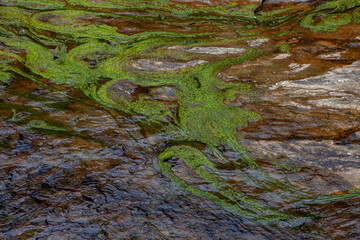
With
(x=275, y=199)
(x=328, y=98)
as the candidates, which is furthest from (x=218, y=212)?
(x=328, y=98)

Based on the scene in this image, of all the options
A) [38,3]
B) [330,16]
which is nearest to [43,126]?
[38,3]

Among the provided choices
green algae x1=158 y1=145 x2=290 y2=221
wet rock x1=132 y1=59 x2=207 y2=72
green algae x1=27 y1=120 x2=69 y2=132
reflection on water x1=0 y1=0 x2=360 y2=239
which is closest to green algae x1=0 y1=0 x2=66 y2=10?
reflection on water x1=0 y1=0 x2=360 y2=239

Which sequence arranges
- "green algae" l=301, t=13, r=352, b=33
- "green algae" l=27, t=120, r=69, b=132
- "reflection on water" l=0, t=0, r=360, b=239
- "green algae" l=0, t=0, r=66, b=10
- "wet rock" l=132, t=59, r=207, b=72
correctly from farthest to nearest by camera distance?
"green algae" l=0, t=0, r=66, b=10
"green algae" l=301, t=13, r=352, b=33
"wet rock" l=132, t=59, r=207, b=72
"green algae" l=27, t=120, r=69, b=132
"reflection on water" l=0, t=0, r=360, b=239

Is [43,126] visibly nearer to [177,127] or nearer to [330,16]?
[177,127]

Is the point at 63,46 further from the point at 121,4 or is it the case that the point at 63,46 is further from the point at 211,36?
the point at 211,36

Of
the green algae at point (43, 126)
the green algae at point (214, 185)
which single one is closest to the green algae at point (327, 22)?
the green algae at point (214, 185)

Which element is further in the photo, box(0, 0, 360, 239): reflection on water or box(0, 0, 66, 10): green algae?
box(0, 0, 66, 10): green algae

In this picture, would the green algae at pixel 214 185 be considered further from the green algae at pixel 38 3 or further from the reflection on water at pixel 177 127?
the green algae at pixel 38 3

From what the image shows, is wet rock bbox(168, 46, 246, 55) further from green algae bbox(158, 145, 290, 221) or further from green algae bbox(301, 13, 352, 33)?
green algae bbox(158, 145, 290, 221)
